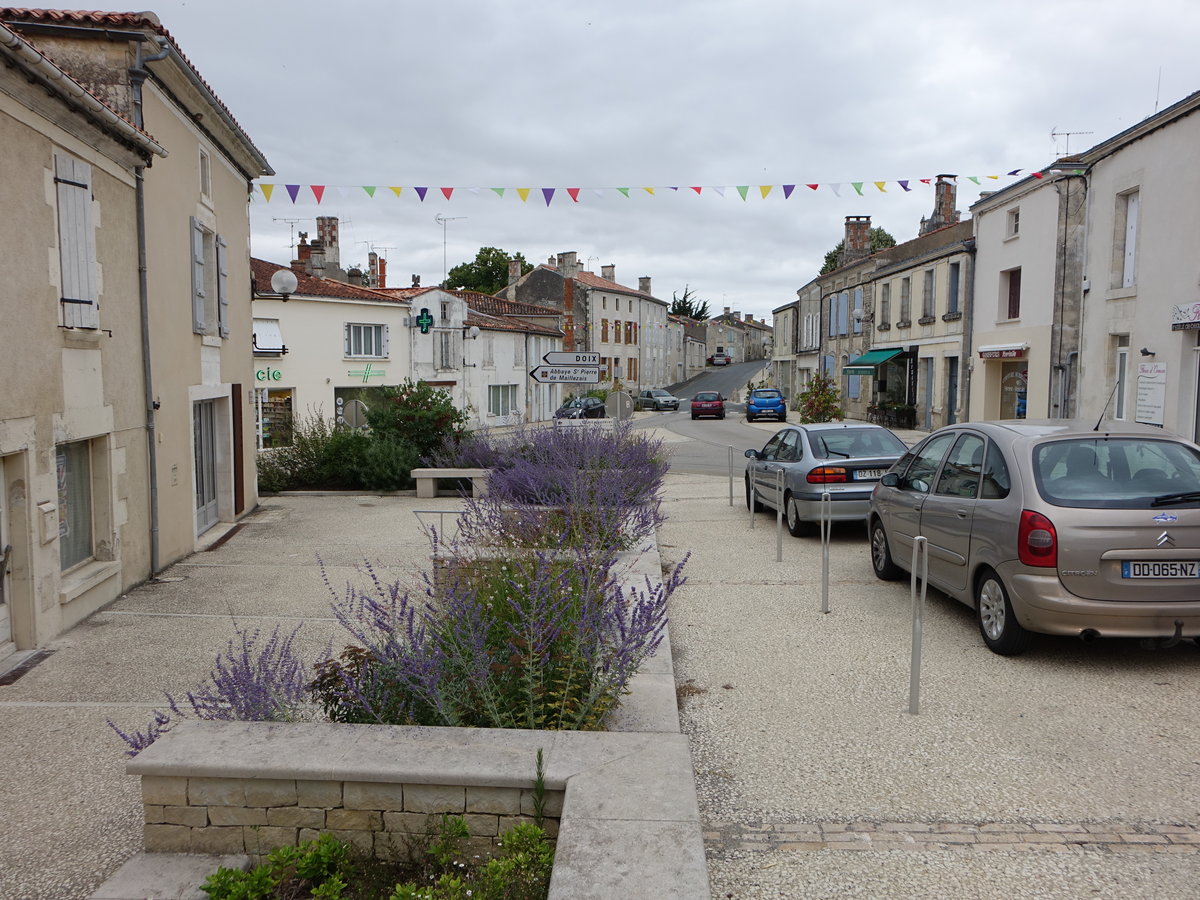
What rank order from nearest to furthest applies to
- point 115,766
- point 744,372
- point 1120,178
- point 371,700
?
point 371,700
point 115,766
point 1120,178
point 744,372

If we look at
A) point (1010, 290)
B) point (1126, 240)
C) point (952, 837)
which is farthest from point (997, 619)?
point (1010, 290)

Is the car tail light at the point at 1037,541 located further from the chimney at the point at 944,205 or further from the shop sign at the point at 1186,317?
the chimney at the point at 944,205

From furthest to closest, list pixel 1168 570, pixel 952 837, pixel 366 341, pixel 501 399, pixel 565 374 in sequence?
pixel 501 399 < pixel 366 341 < pixel 565 374 < pixel 1168 570 < pixel 952 837

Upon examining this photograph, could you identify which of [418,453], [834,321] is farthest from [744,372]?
[418,453]

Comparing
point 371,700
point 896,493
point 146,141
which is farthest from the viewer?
point 146,141

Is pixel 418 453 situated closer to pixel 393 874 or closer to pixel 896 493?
pixel 896 493

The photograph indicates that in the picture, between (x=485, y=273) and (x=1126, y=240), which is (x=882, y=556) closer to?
(x=1126, y=240)

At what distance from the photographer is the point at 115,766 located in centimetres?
457

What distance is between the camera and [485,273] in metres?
71.2

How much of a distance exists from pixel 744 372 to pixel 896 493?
8773 cm

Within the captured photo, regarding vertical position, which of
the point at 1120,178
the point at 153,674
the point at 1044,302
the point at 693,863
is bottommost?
the point at 153,674

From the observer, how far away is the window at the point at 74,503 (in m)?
7.96

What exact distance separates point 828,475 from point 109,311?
7540mm

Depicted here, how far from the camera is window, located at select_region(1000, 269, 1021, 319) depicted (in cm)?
2490
